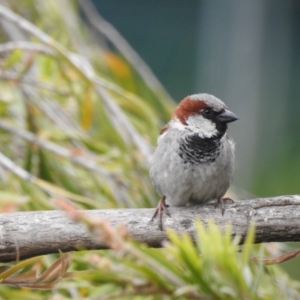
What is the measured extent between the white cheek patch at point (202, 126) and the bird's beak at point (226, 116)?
0.02 metres

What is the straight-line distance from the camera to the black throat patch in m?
1.27

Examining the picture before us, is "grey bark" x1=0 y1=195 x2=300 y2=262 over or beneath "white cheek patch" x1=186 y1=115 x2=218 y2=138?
beneath

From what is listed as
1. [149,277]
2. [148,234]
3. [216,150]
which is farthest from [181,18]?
[149,277]

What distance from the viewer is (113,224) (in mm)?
913

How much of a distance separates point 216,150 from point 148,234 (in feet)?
1.35

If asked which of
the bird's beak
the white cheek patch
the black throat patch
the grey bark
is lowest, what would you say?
the grey bark

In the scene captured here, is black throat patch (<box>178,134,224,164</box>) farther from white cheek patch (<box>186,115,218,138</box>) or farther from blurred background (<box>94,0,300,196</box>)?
blurred background (<box>94,0,300,196</box>)

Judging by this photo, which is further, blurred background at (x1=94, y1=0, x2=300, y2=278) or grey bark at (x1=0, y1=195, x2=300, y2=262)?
blurred background at (x1=94, y1=0, x2=300, y2=278)

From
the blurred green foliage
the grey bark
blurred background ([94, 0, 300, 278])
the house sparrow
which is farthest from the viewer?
blurred background ([94, 0, 300, 278])

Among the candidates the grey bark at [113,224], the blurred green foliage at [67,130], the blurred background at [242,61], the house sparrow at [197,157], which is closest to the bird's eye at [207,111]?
the house sparrow at [197,157]

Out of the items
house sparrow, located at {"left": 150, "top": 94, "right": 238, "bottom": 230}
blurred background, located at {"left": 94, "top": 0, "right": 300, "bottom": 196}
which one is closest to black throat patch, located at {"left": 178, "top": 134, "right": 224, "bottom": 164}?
house sparrow, located at {"left": 150, "top": 94, "right": 238, "bottom": 230}

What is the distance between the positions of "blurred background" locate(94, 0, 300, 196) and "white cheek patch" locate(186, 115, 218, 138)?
8.61 ft

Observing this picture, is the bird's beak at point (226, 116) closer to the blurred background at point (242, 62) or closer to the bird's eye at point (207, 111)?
the bird's eye at point (207, 111)

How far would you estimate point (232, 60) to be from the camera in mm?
4574
